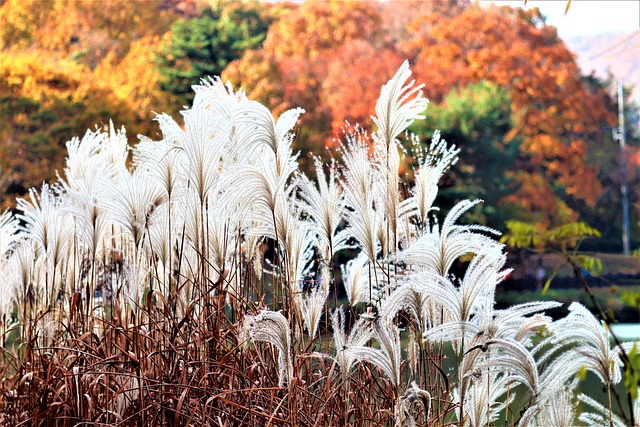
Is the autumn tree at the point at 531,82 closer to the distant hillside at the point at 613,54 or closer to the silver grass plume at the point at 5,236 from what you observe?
the distant hillside at the point at 613,54

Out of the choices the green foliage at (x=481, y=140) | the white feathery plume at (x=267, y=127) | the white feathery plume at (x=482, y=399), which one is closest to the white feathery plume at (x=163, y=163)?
the white feathery plume at (x=267, y=127)

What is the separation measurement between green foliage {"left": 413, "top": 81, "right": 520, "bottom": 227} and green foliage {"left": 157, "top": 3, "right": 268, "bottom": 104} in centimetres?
529

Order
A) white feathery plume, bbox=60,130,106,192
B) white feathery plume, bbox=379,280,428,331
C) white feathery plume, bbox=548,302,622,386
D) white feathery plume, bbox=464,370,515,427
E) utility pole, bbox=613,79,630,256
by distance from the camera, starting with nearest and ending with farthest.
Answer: white feathery plume, bbox=548,302,622,386 < white feathery plume, bbox=379,280,428,331 < white feathery plume, bbox=464,370,515,427 < white feathery plume, bbox=60,130,106,192 < utility pole, bbox=613,79,630,256

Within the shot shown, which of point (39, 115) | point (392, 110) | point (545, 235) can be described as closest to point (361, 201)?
point (392, 110)

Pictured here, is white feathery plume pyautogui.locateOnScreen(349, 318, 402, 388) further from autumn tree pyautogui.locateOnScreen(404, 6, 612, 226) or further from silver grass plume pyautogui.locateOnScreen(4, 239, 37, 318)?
autumn tree pyautogui.locateOnScreen(404, 6, 612, 226)

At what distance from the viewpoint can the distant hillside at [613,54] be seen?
31500 mm

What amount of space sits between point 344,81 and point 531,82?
5.12 meters

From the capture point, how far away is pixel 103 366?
3068 mm

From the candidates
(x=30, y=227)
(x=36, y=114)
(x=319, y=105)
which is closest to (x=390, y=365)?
(x=30, y=227)

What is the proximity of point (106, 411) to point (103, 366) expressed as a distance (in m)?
0.23

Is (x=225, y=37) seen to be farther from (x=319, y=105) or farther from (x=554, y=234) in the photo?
(x=554, y=234)

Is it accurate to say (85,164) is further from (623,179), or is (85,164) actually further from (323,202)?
(623,179)

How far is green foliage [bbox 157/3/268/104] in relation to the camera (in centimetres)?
2427

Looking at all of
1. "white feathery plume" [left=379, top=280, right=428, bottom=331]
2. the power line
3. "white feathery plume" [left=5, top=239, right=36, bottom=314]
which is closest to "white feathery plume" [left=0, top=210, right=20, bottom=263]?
"white feathery plume" [left=5, top=239, right=36, bottom=314]
